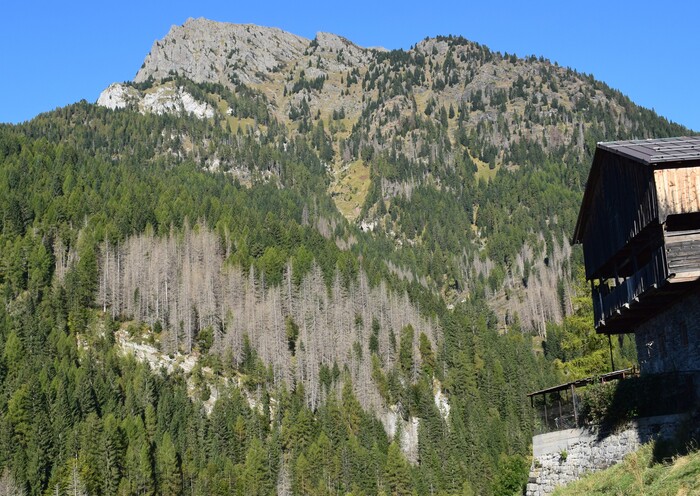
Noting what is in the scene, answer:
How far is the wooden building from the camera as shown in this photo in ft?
89.9

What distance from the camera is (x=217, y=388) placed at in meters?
118

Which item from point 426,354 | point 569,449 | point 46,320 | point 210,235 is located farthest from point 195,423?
point 569,449

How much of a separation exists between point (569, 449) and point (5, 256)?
4851 inches

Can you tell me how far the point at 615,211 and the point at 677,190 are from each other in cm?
521

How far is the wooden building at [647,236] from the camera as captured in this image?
1078 inches

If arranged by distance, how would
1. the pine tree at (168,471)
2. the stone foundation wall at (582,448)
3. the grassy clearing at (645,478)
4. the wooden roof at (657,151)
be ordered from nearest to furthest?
the grassy clearing at (645,478) → the wooden roof at (657,151) → the stone foundation wall at (582,448) → the pine tree at (168,471)

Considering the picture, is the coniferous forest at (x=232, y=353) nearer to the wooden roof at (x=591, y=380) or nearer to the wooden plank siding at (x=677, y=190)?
the wooden roof at (x=591, y=380)

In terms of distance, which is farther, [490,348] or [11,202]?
[11,202]

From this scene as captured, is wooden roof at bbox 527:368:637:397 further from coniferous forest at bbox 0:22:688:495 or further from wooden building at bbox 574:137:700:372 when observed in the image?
coniferous forest at bbox 0:22:688:495

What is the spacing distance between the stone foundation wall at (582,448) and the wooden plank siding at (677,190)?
23.4 feet

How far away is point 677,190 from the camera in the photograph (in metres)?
27.5

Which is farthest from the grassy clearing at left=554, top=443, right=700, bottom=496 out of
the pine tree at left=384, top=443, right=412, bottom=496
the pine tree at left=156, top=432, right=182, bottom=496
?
the pine tree at left=156, top=432, right=182, bottom=496

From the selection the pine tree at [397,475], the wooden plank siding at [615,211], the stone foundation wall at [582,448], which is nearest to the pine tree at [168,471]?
the pine tree at [397,475]

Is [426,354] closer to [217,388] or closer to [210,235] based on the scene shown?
[217,388]
